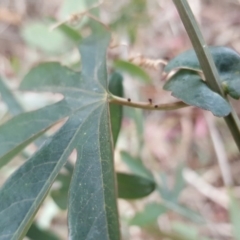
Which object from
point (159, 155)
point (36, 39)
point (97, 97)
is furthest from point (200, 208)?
point (97, 97)

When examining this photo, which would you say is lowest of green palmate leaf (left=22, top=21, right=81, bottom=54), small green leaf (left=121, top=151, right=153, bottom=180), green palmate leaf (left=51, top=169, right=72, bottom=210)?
green palmate leaf (left=51, top=169, right=72, bottom=210)

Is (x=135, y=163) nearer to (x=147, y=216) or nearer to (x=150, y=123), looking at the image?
(x=147, y=216)

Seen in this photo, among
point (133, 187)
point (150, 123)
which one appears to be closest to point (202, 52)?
point (133, 187)

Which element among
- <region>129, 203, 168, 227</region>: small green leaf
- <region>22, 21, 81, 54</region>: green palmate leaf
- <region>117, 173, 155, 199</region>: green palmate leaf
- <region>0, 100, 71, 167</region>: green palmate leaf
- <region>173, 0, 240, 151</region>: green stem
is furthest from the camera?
<region>22, 21, 81, 54</region>: green palmate leaf

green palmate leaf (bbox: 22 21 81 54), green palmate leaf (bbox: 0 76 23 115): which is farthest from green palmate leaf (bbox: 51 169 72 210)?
green palmate leaf (bbox: 22 21 81 54)

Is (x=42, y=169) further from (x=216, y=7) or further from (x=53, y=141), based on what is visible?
(x=216, y=7)

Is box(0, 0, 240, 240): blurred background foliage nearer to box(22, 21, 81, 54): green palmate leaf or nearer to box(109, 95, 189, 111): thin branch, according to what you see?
box(22, 21, 81, 54): green palmate leaf

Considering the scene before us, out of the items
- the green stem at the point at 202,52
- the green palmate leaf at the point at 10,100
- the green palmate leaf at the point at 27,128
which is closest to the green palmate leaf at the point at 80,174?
the green palmate leaf at the point at 27,128
